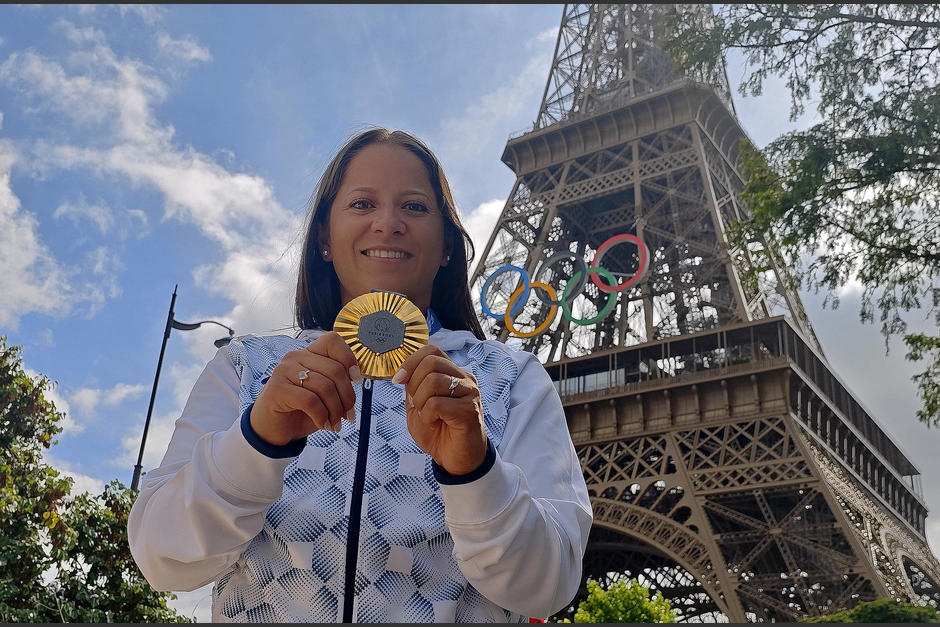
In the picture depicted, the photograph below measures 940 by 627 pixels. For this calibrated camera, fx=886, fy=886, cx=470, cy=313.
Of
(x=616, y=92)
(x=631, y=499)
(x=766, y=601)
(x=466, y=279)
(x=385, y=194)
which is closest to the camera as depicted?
(x=385, y=194)

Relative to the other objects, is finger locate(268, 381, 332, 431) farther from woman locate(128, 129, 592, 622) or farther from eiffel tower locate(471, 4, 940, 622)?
eiffel tower locate(471, 4, 940, 622)

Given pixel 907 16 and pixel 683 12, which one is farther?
pixel 683 12

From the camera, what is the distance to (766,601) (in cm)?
2019

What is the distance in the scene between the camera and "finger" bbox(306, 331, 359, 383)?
153 cm

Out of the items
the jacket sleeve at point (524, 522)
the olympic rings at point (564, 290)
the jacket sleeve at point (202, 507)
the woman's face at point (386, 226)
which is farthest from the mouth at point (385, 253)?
the olympic rings at point (564, 290)

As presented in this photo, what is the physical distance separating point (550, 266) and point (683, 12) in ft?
60.8

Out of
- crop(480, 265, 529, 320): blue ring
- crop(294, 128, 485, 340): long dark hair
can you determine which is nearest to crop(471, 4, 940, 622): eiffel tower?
crop(480, 265, 529, 320): blue ring

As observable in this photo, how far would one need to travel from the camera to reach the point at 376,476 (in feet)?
5.98

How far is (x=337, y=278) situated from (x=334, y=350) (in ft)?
2.68

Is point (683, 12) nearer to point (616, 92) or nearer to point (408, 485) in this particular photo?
point (408, 485)

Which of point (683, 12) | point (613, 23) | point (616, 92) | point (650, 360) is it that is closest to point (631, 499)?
point (650, 360)

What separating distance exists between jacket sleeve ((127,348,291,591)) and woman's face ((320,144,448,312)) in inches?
22.5

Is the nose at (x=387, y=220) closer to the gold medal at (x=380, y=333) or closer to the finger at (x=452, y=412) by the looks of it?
the gold medal at (x=380, y=333)

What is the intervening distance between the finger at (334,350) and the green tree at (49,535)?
1188 cm
